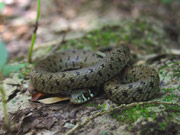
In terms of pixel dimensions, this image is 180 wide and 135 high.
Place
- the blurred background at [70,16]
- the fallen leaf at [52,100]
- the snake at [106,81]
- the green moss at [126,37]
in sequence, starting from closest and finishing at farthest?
the snake at [106,81]
the fallen leaf at [52,100]
the green moss at [126,37]
the blurred background at [70,16]

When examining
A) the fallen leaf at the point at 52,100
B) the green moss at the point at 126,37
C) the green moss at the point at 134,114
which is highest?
the green moss at the point at 126,37

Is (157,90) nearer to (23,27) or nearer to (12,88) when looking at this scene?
(12,88)

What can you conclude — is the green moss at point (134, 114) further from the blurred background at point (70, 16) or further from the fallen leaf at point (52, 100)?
the blurred background at point (70, 16)

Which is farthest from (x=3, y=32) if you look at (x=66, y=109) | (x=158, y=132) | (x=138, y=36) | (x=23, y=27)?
(x=158, y=132)

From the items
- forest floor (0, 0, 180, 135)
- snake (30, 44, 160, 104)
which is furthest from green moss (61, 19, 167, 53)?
snake (30, 44, 160, 104)

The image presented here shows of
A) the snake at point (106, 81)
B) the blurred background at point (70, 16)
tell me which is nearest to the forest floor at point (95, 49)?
the blurred background at point (70, 16)

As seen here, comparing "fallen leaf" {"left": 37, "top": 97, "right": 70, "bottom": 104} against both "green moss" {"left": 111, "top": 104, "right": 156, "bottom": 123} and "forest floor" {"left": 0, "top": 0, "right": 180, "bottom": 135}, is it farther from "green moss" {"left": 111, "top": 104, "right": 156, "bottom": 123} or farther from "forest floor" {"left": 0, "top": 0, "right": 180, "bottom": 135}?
"green moss" {"left": 111, "top": 104, "right": 156, "bottom": 123}

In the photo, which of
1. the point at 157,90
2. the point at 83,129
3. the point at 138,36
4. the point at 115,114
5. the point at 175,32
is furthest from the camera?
the point at 175,32

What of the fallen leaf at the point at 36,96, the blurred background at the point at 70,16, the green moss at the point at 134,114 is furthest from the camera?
the blurred background at the point at 70,16
